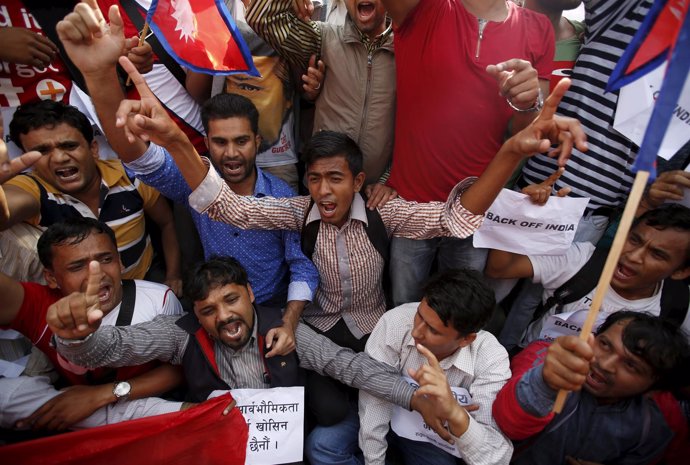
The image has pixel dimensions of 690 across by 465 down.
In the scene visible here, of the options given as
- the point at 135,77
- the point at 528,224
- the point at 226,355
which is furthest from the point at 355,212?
the point at 135,77

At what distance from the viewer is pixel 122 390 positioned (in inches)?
84.3

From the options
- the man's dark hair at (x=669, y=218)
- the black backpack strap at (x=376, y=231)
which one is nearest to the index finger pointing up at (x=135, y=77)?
the black backpack strap at (x=376, y=231)

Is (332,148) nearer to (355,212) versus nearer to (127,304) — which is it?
(355,212)

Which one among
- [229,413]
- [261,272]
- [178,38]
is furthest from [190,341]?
[178,38]

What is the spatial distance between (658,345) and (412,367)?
43.0 inches

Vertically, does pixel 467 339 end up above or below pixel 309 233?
below

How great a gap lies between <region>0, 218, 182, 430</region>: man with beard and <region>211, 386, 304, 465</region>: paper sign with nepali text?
0.36 meters

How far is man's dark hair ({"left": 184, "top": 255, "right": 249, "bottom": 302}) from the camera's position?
7.11ft

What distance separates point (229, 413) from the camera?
207 cm

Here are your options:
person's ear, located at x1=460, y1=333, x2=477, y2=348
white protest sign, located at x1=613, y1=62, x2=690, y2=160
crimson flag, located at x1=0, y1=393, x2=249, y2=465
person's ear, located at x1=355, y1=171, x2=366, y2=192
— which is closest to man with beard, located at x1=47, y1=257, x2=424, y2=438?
crimson flag, located at x1=0, y1=393, x2=249, y2=465

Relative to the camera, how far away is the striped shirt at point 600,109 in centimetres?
229

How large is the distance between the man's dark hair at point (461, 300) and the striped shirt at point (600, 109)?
0.87 m

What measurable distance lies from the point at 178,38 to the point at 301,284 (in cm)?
147

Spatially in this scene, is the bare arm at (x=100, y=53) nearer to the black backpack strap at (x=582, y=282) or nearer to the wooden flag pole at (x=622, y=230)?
the wooden flag pole at (x=622, y=230)
